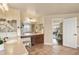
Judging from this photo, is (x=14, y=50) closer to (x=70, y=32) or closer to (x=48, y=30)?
(x=70, y=32)

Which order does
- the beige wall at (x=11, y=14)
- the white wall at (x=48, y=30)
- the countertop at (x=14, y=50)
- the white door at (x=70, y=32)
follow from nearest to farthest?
the countertop at (x=14, y=50) → the beige wall at (x=11, y=14) → the white door at (x=70, y=32) → the white wall at (x=48, y=30)

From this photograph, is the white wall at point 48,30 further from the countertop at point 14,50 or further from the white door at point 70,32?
the countertop at point 14,50

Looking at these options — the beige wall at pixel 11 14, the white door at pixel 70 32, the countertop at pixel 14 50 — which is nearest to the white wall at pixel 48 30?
the white door at pixel 70 32

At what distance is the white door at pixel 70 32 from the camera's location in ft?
22.2

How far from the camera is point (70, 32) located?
23.3 ft

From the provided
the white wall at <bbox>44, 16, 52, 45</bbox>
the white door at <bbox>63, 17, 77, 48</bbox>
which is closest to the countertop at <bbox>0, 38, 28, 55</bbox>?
the white door at <bbox>63, 17, 77, 48</bbox>

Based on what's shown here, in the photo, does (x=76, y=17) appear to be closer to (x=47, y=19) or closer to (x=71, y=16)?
(x=71, y=16)

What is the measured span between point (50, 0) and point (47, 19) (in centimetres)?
710

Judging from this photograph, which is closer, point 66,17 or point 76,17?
point 76,17

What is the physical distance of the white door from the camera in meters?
6.76

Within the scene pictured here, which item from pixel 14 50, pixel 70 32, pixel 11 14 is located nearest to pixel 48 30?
pixel 70 32

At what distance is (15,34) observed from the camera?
18.2ft
